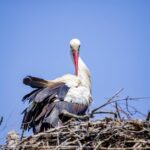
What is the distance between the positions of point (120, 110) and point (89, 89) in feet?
7.85

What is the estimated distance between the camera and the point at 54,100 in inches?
341

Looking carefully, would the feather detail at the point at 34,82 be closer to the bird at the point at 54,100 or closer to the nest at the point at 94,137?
the bird at the point at 54,100

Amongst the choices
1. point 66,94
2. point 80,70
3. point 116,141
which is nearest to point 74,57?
point 80,70

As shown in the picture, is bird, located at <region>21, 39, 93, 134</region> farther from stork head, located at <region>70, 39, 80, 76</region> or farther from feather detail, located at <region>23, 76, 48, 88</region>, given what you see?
stork head, located at <region>70, 39, 80, 76</region>

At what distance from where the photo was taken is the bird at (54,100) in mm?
8336

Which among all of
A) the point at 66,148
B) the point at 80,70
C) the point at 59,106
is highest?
the point at 80,70

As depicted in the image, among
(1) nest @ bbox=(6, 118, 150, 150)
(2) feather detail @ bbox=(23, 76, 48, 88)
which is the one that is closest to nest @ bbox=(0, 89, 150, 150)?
(1) nest @ bbox=(6, 118, 150, 150)

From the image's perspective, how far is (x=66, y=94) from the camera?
29.1 ft

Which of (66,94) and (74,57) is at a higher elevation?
(74,57)

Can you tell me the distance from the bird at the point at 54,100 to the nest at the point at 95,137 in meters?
1.12

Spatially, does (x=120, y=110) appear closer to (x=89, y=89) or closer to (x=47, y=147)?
(x=47, y=147)

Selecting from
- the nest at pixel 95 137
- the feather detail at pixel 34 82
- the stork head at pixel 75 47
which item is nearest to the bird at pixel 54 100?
the feather detail at pixel 34 82

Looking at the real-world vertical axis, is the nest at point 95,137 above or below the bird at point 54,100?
below

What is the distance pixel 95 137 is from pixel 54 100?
2.29 m
